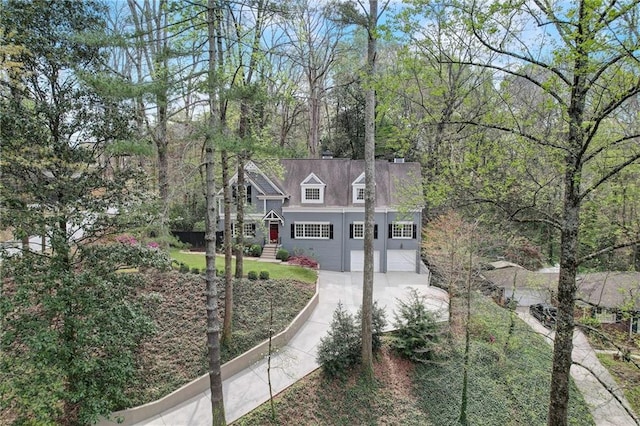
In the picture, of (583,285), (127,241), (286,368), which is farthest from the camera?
(583,285)

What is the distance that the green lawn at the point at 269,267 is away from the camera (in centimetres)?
1636

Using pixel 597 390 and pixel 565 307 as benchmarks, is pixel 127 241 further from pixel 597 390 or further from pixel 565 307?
pixel 597 390

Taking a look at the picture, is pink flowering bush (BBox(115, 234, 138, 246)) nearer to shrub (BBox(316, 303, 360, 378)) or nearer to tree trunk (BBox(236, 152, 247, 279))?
tree trunk (BBox(236, 152, 247, 279))

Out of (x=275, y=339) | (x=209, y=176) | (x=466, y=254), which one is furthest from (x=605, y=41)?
(x=275, y=339)

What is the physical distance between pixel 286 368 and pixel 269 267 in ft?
22.5

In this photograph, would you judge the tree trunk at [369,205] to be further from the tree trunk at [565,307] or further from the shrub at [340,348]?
the tree trunk at [565,307]

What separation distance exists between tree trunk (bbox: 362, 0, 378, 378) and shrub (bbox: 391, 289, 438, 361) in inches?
58.2

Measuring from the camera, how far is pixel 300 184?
2161cm

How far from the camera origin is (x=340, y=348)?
11008 mm

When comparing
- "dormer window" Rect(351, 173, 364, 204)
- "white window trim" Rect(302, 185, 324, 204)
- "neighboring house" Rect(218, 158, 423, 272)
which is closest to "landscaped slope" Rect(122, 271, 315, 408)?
"neighboring house" Rect(218, 158, 423, 272)

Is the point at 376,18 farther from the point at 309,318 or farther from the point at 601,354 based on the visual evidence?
the point at 601,354

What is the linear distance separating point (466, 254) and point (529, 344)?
5.74 meters

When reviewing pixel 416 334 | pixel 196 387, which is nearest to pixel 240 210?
pixel 196 387

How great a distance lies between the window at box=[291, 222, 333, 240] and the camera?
68.1 ft
